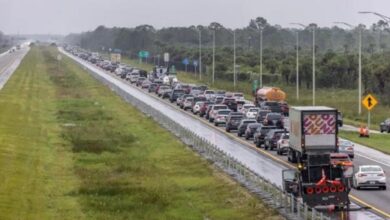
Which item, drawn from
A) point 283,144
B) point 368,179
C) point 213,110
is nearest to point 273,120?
point 213,110

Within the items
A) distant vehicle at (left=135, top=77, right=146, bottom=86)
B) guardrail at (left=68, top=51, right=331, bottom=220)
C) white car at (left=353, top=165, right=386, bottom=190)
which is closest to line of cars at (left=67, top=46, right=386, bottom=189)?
white car at (left=353, top=165, right=386, bottom=190)

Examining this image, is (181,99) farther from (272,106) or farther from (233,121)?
(233,121)

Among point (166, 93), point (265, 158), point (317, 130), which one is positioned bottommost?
point (265, 158)

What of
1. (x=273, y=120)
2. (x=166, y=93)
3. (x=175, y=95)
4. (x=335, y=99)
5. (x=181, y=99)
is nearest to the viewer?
(x=273, y=120)

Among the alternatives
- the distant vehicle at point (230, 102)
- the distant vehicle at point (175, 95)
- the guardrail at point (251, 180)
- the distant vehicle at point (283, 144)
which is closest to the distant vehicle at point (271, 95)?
the distant vehicle at point (230, 102)

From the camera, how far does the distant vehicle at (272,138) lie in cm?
6550

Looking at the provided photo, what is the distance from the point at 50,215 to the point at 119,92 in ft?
302

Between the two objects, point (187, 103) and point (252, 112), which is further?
point (187, 103)

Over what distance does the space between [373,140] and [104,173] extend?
27064mm

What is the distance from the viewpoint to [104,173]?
2119 inches

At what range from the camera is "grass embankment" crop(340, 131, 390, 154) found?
2697 inches

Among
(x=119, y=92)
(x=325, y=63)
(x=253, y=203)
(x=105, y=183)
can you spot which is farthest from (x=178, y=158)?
(x=325, y=63)

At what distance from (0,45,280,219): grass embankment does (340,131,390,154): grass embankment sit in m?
13.3

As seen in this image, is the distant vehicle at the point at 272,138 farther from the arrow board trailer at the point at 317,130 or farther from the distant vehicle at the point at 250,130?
the arrow board trailer at the point at 317,130
